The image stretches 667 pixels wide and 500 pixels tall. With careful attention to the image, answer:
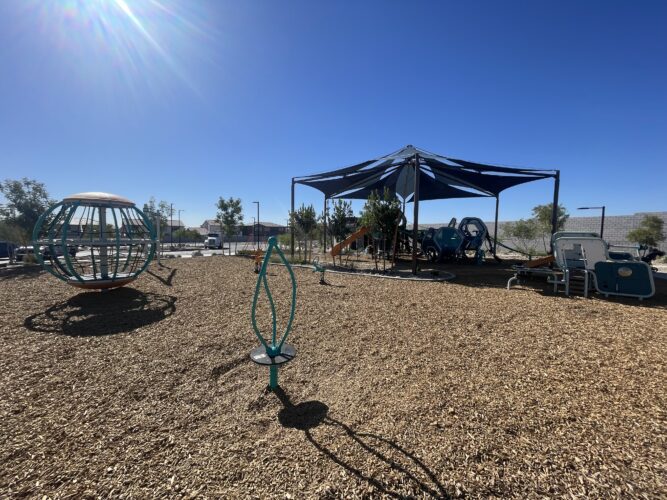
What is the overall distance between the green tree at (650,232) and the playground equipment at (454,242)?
1338 cm

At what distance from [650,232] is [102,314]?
29177 mm

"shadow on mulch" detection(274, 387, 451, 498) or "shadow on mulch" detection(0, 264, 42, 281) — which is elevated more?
"shadow on mulch" detection(0, 264, 42, 281)

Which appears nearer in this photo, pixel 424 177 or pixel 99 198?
pixel 99 198

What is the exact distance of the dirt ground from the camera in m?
1.88

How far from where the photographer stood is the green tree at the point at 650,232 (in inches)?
771

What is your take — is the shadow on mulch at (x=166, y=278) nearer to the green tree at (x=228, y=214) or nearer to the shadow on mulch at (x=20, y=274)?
the shadow on mulch at (x=20, y=274)

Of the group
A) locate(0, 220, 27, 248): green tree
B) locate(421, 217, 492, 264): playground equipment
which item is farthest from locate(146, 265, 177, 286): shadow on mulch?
locate(0, 220, 27, 248): green tree

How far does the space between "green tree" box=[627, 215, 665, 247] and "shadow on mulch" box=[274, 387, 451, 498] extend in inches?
1035

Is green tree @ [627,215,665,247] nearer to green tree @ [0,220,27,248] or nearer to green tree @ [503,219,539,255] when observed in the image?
green tree @ [503,219,539,255]

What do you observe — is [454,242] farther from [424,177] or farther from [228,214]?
[228,214]

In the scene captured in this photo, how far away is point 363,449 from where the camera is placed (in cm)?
212

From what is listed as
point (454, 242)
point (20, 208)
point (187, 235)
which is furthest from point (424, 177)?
point (187, 235)

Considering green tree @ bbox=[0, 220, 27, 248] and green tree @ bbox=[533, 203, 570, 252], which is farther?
green tree @ bbox=[533, 203, 570, 252]

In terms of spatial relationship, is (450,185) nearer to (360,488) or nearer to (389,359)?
(389,359)
